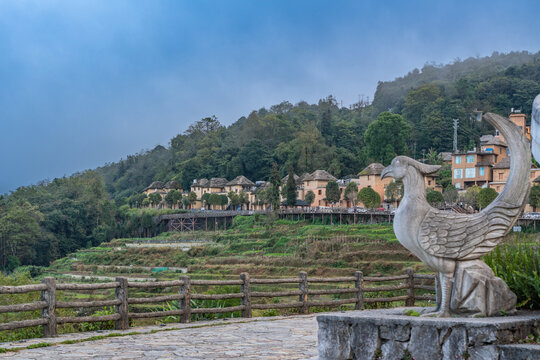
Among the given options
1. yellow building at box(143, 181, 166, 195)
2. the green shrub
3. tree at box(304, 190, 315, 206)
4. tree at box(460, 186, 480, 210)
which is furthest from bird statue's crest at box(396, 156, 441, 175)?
yellow building at box(143, 181, 166, 195)

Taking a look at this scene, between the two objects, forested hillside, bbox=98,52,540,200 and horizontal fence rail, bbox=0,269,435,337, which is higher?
forested hillside, bbox=98,52,540,200

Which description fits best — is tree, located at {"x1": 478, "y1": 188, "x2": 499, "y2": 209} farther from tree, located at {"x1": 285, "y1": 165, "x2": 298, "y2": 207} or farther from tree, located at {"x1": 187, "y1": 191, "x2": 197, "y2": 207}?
tree, located at {"x1": 187, "y1": 191, "x2": 197, "y2": 207}

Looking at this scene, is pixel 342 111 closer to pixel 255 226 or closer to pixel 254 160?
pixel 254 160

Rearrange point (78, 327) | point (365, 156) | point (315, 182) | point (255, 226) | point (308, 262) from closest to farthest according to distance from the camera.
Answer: point (78, 327), point (308, 262), point (255, 226), point (315, 182), point (365, 156)

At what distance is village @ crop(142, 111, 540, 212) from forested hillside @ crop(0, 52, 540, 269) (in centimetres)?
443

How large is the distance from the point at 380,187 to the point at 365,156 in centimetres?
1345

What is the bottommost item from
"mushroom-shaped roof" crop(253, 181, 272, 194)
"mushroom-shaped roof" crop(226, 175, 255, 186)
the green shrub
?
the green shrub

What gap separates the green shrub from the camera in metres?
6.18

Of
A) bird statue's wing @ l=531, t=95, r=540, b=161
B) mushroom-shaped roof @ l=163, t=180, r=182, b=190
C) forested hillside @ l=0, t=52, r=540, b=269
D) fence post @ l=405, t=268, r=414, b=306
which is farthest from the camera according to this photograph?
mushroom-shaped roof @ l=163, t=180, r=182, b=190

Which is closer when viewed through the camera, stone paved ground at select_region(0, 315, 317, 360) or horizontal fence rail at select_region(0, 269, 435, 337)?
stone paved ground at select_region(0, 315, 317, 360)

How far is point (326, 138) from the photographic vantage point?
82250 mm

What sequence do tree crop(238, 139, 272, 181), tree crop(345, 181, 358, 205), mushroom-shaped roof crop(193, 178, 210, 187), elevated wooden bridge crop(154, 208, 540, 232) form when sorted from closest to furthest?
elevated wooden bridge crop(154, 208, 540, 232) < tree crop(345, 181, 358, 205) < mushroom-shaped roof crop(193, 178, 210, 187) < tree crop(238, 139, 272, 181)

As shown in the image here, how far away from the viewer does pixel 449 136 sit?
241ft

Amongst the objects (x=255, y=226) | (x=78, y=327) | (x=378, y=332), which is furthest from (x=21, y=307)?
(x=255, y=226)
